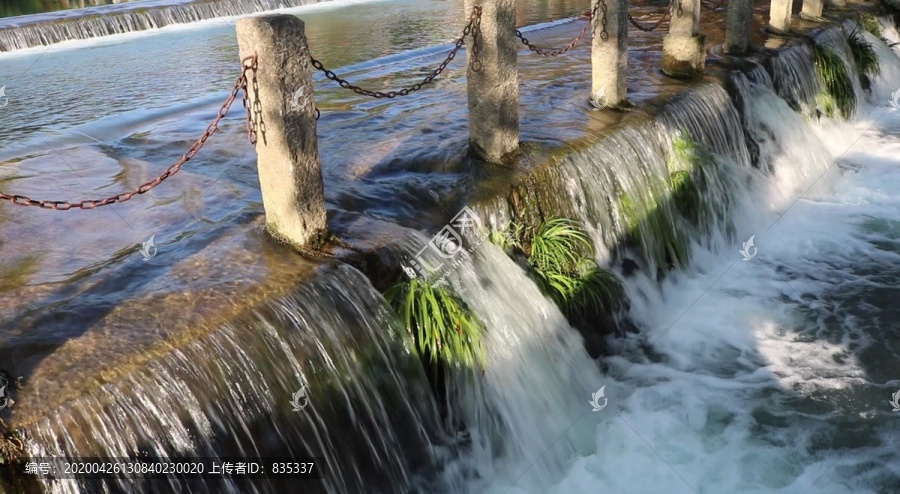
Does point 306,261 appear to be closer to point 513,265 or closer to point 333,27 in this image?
point 513,265

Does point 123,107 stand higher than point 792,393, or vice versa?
point 123,107

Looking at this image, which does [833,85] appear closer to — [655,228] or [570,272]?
[655,228]

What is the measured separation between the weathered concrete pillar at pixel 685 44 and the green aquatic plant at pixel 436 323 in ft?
19.6

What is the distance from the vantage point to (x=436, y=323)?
5.23 m

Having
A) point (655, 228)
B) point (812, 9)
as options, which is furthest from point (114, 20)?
point (655, 228)

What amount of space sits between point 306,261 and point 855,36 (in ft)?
43.7

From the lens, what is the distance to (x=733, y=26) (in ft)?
37.3

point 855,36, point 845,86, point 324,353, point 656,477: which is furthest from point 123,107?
point 855,36

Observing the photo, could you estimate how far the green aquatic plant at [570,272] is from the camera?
21.4ft

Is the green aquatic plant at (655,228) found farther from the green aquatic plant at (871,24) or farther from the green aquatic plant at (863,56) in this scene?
the green aquatic plant at (871,24)

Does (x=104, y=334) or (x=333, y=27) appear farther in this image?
(x=333, y=27)

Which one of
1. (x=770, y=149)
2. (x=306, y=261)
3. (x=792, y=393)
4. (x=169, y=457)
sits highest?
(x=306, y=261)

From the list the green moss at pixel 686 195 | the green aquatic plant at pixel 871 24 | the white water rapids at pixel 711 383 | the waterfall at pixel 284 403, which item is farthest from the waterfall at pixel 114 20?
the waterfall at pixel 284 403

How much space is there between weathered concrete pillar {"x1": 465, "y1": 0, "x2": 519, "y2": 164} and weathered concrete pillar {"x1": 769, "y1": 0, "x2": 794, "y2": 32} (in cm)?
795
